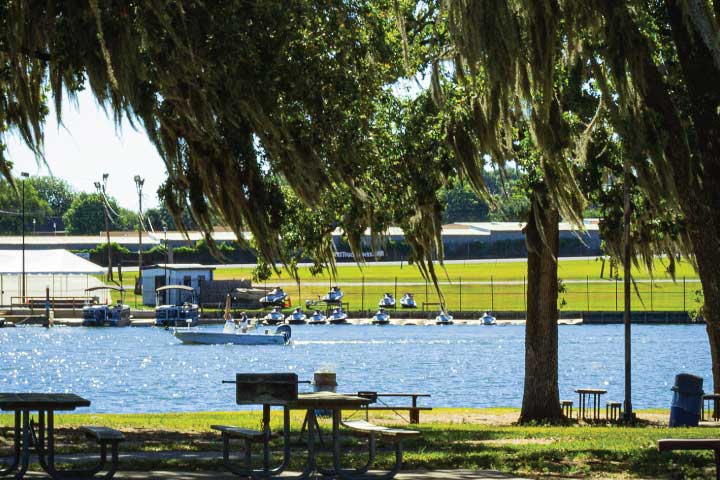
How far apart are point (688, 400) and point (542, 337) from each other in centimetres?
376

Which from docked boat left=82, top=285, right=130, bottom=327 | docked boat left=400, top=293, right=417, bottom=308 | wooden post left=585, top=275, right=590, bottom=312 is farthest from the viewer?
docked boat left=400, top=293, right=417, bottom=308

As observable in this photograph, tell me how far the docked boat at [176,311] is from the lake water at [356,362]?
1665 millimetres

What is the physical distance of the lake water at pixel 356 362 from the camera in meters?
44.2

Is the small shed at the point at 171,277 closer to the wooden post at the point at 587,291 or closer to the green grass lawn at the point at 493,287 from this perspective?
the green grass lawn at the point at 493,287

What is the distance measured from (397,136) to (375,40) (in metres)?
2.04

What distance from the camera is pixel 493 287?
11194 centimetres

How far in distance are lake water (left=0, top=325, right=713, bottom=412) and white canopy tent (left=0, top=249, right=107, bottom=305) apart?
15.7ft

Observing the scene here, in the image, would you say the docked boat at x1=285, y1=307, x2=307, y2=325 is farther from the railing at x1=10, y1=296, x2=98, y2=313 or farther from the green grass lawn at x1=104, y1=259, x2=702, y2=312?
the railing at x1=10, y1=296, x2=98, y2=313

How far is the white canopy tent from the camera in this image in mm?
81688

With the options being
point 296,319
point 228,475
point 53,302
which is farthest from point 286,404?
point 53,302

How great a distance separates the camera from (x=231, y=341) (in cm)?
8069

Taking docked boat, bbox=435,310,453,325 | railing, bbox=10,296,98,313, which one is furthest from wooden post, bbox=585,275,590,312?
railing, bbox=10,296,98,313

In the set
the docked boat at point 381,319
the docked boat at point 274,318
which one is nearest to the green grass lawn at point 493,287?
the docked boat at point 381,319

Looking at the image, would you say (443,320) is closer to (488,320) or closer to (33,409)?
(488,320)
